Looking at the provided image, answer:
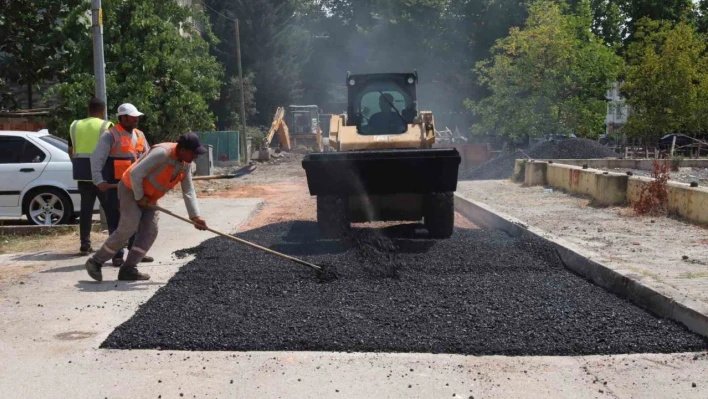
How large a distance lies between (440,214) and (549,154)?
47.8 ft

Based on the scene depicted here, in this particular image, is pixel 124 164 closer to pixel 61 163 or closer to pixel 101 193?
pixel 101 193

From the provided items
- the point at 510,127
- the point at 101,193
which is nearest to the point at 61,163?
the point at 101,193

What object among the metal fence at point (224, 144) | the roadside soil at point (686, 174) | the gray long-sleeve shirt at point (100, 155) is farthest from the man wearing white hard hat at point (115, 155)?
the metal fence at point (224, 144)

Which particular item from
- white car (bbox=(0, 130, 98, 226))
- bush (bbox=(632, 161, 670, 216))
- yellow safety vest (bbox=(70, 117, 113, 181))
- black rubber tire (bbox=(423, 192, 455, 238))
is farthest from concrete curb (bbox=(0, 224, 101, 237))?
bush (bbox=(632, 161, 670, 216))

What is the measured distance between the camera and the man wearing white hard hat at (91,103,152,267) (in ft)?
25.5

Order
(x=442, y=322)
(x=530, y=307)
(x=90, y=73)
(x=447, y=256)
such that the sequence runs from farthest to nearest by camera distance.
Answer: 1. (x=90, y=73)
2. (x=447, y=256)
3. (x=530, y=307)
4. (x=442, y=322)

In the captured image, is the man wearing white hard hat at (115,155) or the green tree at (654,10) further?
the green tree at (654,10)

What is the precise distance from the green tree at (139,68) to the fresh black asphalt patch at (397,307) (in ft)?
30.9

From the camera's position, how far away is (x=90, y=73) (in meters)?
16.7

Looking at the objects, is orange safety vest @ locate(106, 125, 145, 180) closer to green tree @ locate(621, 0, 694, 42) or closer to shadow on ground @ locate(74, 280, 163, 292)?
shadow on ground @ locate(74, 280, 163, 292)

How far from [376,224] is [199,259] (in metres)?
3.65

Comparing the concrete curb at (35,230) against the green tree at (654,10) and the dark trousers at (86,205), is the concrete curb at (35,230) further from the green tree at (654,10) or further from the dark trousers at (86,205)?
the green tree at (654,10)

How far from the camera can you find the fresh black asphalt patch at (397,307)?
519 centimetres

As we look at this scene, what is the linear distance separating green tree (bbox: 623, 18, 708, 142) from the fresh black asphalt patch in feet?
76.7
